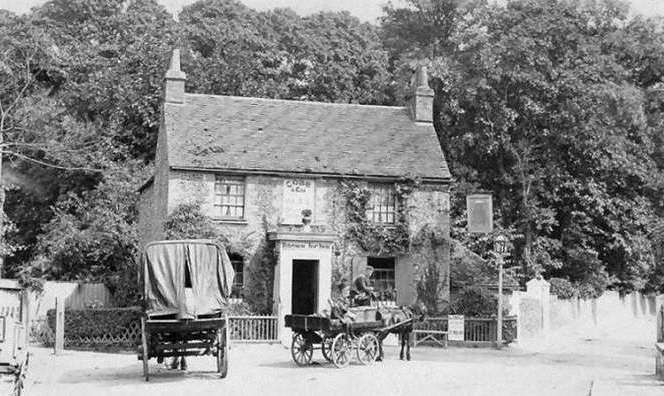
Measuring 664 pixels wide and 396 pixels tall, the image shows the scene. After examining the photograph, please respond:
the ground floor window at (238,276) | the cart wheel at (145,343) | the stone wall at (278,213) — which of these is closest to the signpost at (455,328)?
the stone wall at (278,213)

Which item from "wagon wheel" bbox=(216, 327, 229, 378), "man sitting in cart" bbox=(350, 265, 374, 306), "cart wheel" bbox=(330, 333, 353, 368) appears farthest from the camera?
"man sitting in cart" bbox=(350, 265, 374, 306)

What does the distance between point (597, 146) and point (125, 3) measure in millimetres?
26593

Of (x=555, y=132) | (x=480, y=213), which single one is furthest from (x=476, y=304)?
(x=555, y=132)

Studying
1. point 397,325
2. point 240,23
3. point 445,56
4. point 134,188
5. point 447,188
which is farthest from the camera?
point 240,23

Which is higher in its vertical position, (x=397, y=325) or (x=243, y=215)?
(x=243, y=215)

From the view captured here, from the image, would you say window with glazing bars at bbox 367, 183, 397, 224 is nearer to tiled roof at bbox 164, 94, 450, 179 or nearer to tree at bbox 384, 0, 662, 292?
tiled roof at bbox 164, 94, 450, 179

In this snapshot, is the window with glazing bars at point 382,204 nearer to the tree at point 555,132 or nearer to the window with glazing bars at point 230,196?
the window with glazing bars at point 230,196

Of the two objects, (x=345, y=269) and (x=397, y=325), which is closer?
(x=397, y=325)

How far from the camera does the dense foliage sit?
38.8m

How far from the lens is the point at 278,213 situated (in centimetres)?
3073

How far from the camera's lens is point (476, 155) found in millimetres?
42000

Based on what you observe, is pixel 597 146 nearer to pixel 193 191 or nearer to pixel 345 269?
pixel 345 269

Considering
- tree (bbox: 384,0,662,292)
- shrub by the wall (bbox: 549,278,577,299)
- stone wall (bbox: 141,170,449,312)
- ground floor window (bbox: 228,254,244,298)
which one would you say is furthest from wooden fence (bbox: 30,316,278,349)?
shrub by the wall (bbox: 549,278,577,299)

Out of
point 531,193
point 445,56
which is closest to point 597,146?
point 531,193
